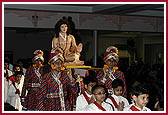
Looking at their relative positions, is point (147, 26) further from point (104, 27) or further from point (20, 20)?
point (20, 20)

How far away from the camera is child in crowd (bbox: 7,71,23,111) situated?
7.06 metres

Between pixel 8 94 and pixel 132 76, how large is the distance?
3204mm

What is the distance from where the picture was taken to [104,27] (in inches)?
419

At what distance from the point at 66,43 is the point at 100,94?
2263 mm

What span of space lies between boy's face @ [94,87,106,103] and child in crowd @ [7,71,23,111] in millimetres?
3505

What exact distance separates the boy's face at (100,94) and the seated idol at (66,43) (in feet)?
6.57

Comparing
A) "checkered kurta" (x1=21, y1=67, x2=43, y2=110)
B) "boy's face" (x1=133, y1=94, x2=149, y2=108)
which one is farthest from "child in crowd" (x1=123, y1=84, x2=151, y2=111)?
"checkered kurta" (x1=21, y1=67, x2=43, y2=110)

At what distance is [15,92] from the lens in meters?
7.09

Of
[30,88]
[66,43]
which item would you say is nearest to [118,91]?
[66,43]

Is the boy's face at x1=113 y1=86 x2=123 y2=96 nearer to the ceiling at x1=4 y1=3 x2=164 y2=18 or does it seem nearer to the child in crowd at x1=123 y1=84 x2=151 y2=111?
the child in crowd at x1=123 y1=84 x2=151 y2=111

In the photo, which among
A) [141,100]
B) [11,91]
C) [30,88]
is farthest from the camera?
[11,91]

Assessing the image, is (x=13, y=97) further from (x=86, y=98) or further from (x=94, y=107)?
(x=94, y=107)

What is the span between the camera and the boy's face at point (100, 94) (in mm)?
3736

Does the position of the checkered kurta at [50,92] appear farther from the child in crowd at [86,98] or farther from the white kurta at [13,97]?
the white kurta at [13,97]
